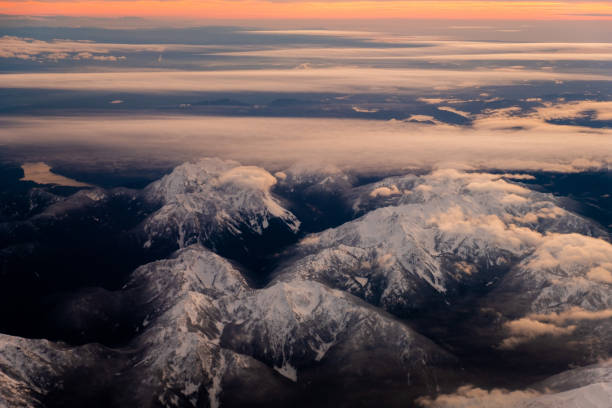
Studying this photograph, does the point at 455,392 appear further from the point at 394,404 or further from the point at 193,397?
the point at 193,397

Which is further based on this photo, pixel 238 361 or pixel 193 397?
pixel 238 361

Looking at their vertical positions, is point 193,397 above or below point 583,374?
below

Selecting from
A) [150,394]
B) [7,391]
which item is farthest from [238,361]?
[7,391]

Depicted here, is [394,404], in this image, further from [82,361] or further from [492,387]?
[82,361]

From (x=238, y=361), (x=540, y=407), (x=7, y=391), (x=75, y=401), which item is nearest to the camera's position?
(x=540, y=407)

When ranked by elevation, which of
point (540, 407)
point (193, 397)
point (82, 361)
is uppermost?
point (540, 407)

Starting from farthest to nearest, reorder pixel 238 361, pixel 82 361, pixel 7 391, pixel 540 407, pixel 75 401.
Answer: pixel 238 361 → pixel 82 361 → pixel 75 401 → pixel 7 391 → pixel 540 407

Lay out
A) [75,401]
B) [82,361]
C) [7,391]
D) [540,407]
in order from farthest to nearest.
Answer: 1. [82,361]
2. [75,401]
3. [7,391]
4. [540,407]

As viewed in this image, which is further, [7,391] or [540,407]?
[7,391]

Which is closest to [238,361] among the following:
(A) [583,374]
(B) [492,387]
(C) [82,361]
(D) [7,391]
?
(C) [82,361]
